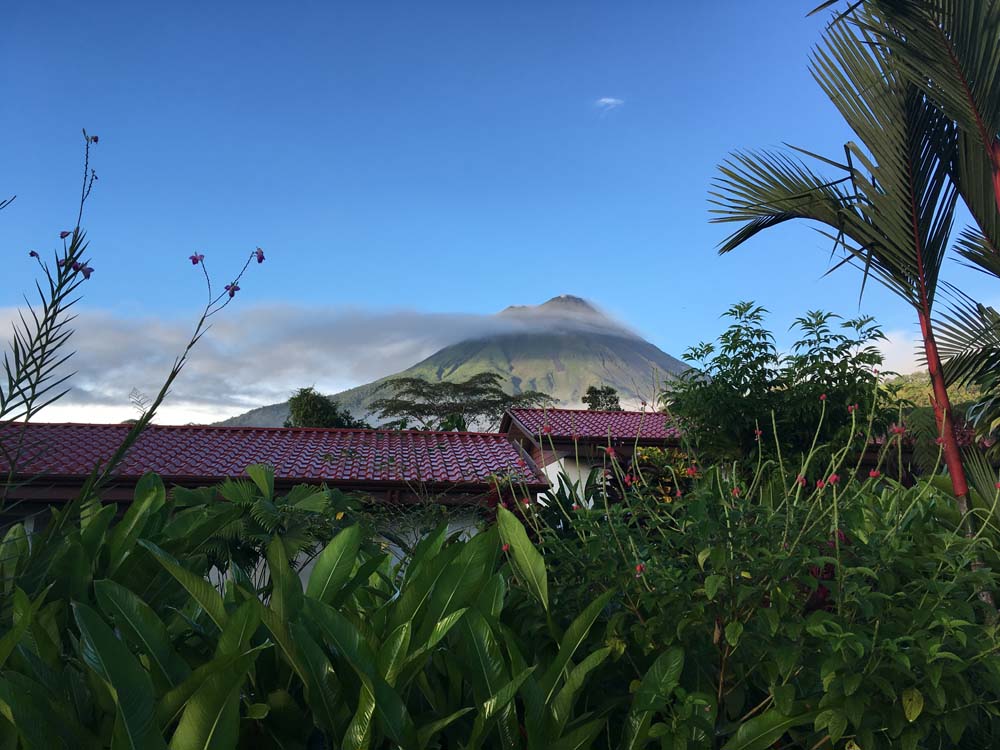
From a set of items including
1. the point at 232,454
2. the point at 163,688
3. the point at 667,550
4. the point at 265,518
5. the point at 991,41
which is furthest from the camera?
the point at 232,454

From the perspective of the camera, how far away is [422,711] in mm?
2279

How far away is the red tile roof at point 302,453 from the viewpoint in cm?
1409

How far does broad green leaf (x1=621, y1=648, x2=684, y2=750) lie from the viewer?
7.23ft

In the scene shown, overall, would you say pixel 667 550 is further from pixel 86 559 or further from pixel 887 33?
pixel 887 33

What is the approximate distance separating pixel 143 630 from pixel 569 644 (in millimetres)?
1153

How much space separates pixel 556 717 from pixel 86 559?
61.0 inches

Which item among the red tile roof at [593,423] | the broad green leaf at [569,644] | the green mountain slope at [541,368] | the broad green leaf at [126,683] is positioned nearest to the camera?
the broad green leaf at [126,683]

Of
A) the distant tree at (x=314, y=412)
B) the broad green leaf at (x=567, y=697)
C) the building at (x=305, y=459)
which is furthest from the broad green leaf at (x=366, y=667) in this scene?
the distant tree at (x=314, y=412)

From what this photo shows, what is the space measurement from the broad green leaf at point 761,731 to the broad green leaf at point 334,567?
1.25 m

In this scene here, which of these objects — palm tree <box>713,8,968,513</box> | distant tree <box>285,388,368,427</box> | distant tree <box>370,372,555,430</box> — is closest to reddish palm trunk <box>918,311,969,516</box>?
palm tree <box>713,8,968,513</box>

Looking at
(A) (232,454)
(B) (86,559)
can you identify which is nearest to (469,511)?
(A) (232,454)

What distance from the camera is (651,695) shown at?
7.27 feet

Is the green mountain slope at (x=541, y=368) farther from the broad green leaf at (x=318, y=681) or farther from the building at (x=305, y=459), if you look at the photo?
the broad green leaf at (x=318, y=681)

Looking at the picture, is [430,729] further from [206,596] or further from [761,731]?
[761,731]
